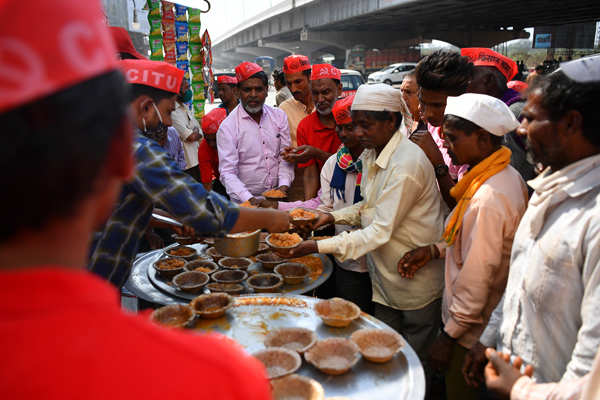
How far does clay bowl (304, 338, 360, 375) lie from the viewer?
5.38 feet

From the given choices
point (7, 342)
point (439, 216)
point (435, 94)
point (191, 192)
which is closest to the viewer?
point (7, 342)

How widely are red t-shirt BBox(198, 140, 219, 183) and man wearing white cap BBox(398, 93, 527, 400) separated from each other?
338 cm

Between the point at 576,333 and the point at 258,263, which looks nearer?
the point at 576,333

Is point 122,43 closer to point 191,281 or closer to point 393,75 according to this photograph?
point 191,281

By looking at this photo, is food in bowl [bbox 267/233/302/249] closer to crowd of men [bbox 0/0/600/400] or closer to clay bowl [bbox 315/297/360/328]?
crowd of men [bbox 0/0/600/400]

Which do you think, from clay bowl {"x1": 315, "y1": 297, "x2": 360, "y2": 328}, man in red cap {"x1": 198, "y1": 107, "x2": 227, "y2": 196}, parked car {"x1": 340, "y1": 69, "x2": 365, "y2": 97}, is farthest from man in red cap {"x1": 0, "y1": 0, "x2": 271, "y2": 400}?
parked car {"x1": 340, "y1": 69, "x2": 365, "y2": 97}

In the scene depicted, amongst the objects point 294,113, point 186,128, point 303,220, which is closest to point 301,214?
point 303,220

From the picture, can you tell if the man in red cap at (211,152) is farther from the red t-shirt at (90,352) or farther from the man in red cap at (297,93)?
the red t-shirt at (90,352)

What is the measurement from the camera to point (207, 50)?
28.6 ft

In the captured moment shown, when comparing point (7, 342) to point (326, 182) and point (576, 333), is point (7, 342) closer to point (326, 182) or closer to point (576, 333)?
point (576, 333)

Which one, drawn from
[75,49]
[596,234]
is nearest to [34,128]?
[75,49]

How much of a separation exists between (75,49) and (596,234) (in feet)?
4.85

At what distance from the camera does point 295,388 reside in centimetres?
150

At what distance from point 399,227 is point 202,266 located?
134 centimetres
